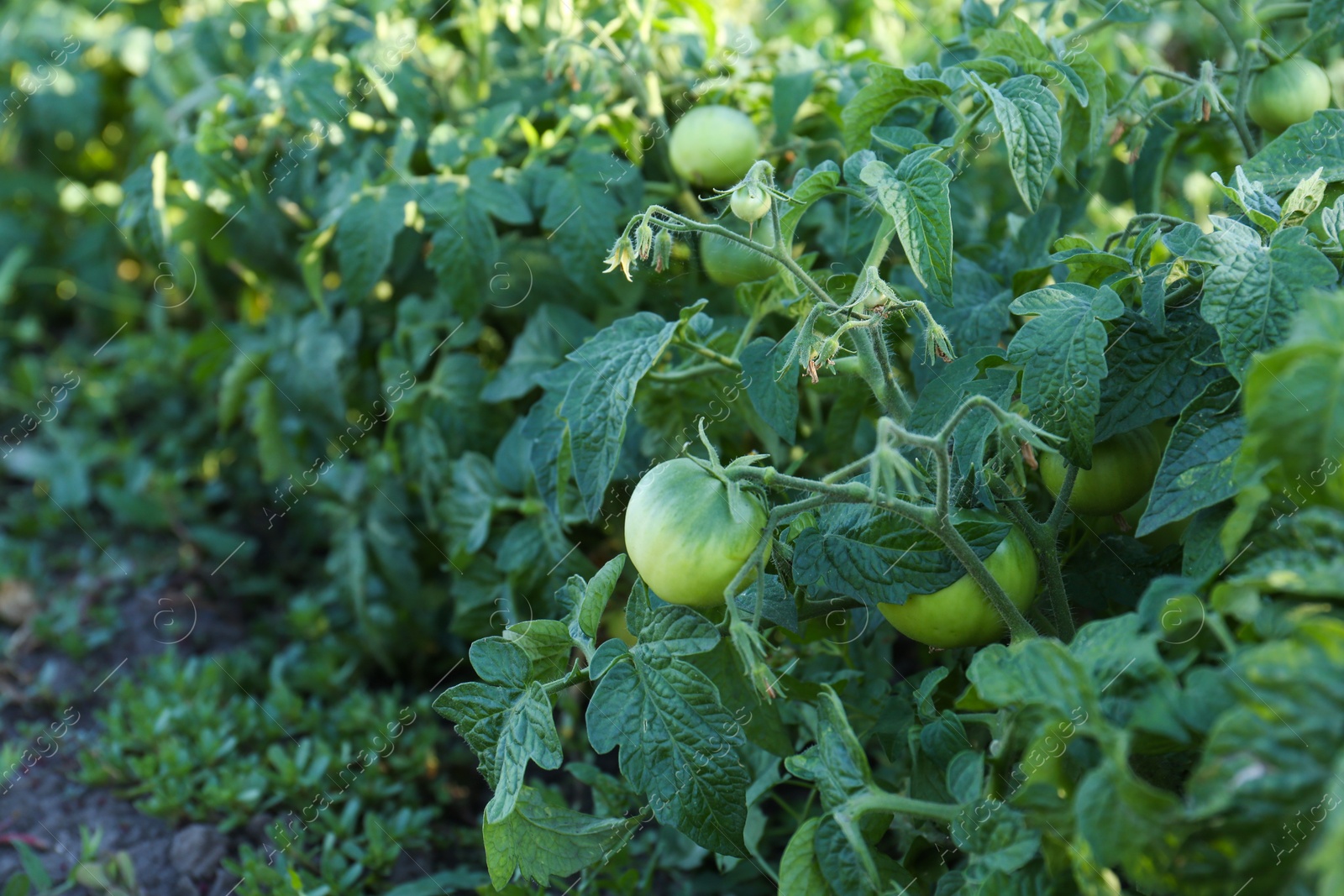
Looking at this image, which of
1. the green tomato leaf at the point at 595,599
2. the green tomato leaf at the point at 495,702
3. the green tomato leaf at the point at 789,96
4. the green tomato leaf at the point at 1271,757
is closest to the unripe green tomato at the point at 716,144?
the green tomato leaf at the point at 789,96

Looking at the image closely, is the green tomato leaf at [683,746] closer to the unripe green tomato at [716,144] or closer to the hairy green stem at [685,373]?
the hairy green stem at [685,373]

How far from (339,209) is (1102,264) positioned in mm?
1316

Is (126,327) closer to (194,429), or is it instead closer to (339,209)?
(194,429)

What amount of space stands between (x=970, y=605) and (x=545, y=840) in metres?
0.57

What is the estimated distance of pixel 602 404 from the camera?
1361 mm

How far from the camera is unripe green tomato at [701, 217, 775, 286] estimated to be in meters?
1.67

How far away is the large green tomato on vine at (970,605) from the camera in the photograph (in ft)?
3.95

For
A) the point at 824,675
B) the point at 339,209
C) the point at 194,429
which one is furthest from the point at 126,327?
the point at 824,675

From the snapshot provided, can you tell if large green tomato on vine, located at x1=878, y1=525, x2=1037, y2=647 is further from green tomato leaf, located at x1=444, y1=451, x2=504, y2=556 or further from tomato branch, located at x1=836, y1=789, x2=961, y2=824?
green tomato leaf, located at x1=444, y1=451, x2=504, y2=556

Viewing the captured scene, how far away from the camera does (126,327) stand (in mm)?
3428

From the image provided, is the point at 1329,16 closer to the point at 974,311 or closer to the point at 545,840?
the point at 974,311

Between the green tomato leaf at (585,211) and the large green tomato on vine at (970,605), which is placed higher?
the green tomato leaf at (585,211)

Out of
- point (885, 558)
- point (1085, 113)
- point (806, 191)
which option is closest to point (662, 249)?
point (806, 191)

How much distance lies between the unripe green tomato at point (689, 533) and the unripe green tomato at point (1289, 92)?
3.56ft
